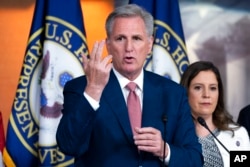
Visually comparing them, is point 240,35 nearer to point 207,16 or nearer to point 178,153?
point 207,16

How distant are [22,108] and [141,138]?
6.27ft

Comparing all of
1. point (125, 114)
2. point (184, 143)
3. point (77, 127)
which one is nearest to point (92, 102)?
point (77, 127)

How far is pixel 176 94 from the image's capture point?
6.23ft

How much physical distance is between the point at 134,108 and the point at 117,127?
10 centimetres

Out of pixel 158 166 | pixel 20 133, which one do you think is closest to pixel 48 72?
pixel 20 133

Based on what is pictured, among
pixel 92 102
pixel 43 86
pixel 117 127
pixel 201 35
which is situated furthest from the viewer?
pixel 201 35

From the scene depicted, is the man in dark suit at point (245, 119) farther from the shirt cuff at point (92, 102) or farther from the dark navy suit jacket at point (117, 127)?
the shirt cuff at point (92, 102)

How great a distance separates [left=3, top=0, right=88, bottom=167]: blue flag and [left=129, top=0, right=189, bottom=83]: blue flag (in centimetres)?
51

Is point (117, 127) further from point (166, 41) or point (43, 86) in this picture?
point (166, 41)

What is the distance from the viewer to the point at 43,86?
3.35 meters

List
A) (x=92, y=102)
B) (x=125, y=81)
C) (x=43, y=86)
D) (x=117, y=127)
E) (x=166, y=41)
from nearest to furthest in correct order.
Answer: (x=92, y=102), (x=117, y=127), (x=125, y=81), (x=43, y=86), (x=166, y=41)

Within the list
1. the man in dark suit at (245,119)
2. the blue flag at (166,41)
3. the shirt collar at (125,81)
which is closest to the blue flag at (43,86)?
the blue flag at (166,41)

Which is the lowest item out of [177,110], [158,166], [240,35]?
[158,166]

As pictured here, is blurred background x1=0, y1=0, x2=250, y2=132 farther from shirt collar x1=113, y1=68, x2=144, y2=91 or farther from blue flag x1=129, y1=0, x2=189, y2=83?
shirt collar x1=113, y1=68, x2=144, y2=91
